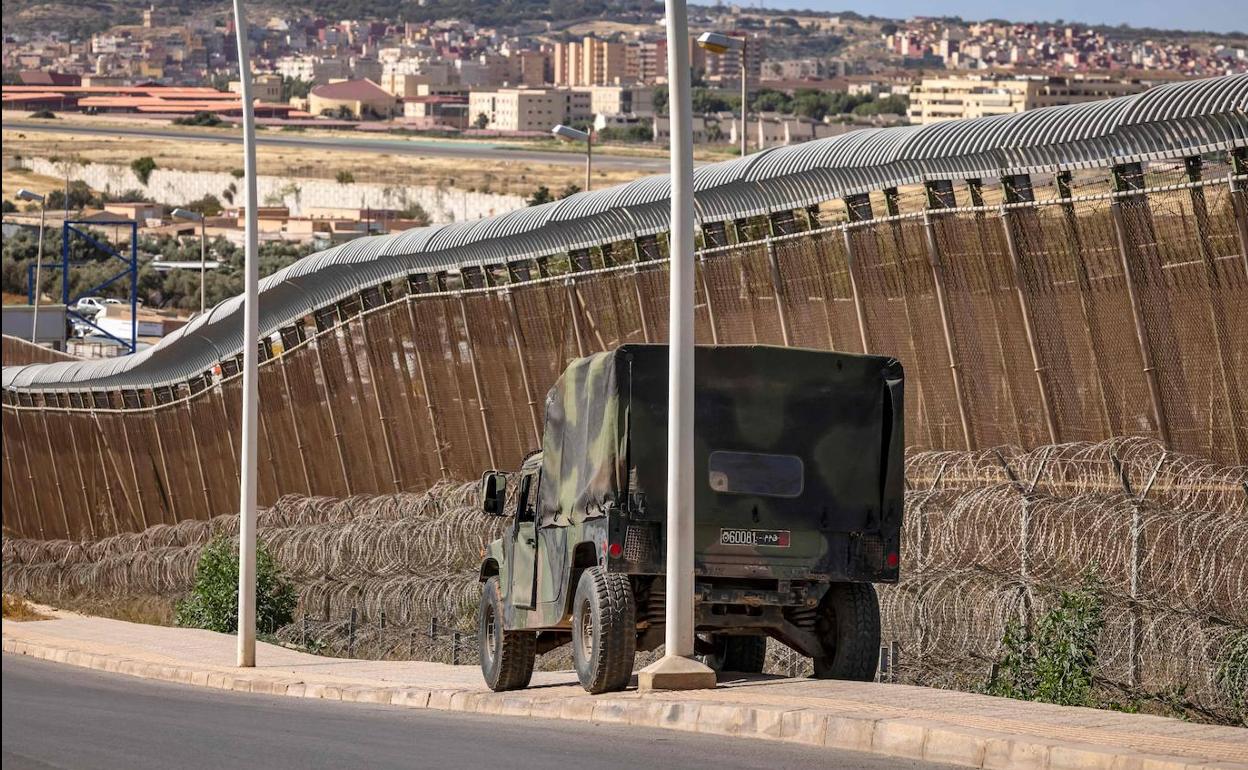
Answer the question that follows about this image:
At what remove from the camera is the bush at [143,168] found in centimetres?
13875

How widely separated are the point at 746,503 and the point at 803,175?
975 cm

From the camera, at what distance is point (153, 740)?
12.1 metres

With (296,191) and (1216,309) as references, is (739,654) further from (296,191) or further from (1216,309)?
(296,191)

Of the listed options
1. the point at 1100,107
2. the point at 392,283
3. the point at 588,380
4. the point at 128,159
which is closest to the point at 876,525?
the point at 588,380

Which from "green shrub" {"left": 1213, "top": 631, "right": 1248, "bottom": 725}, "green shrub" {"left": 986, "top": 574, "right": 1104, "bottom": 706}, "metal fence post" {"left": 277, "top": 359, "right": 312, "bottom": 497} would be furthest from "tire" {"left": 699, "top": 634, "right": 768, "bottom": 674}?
"metal fence post" {"left": 277, "top": 359, "right": 312, "bottom": 497}

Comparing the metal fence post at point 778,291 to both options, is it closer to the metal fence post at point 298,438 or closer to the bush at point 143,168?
the metal fence post at point 298,438

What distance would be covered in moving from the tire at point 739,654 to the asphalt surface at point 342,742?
3.13 meters

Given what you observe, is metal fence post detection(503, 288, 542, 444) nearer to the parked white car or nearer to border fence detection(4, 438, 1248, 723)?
border fence detection(4, 438, 1248, 723)

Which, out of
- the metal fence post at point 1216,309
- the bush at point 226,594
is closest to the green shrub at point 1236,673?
the metal fence post at point 1216,309

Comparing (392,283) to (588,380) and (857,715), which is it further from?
(857,715)

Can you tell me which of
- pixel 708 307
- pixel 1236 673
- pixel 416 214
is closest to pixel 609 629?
pixel 1236 673

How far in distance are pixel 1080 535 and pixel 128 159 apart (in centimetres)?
13793

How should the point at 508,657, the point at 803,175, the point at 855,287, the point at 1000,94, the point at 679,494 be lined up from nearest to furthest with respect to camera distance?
the point at 679,494, the point at 508,657, the point at 855,287, the point at 803,175, the point at 1000,94

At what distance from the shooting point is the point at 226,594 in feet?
96.9
